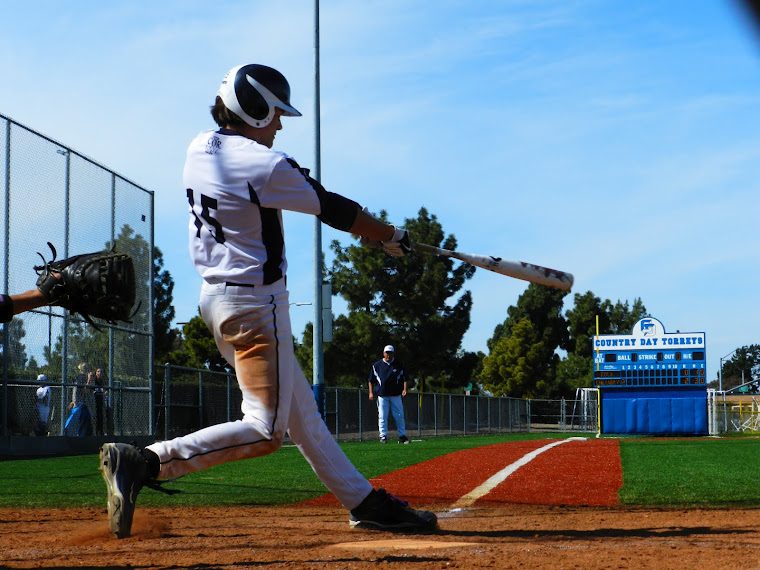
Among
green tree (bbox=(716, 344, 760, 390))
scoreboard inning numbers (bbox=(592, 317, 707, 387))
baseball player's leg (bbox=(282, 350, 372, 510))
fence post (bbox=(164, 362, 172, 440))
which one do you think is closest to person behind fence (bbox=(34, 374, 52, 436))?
fence post (bbox=(164, 362, 172, 440))

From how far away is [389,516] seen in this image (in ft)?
15.6

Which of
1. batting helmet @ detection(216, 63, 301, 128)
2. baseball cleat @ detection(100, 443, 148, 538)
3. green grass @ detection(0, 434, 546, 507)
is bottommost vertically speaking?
green grass @ detection(0, 434, 546, 507)

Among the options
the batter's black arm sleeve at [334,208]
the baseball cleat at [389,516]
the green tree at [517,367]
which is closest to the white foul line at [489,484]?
Result: the baseball cleat at [389,516]

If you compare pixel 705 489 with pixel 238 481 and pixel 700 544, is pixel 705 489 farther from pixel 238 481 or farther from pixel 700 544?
pixel 238 481

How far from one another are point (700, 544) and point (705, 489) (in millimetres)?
3346

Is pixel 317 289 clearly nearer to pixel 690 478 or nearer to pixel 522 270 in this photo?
pixel 690 478

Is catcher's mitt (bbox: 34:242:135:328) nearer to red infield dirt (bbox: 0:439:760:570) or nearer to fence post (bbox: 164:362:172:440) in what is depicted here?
red infield dirt (bbox: 0:439:760:570)

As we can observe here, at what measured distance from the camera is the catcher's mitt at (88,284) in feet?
14.5

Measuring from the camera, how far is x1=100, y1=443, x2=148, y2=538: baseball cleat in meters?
4.09

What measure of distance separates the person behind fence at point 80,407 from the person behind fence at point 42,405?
2.09 ft

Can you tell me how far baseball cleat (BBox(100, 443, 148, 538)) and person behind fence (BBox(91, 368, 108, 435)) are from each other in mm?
12098

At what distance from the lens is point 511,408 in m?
40.7

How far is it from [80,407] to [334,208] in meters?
12.1

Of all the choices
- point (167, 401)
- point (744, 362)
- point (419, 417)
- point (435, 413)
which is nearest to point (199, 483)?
point (167, 401)
